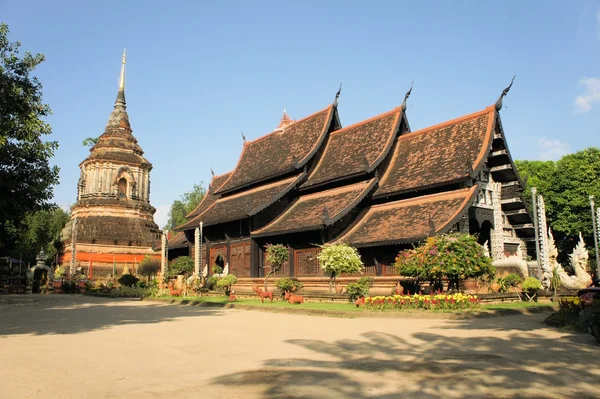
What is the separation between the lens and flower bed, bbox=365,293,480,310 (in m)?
14.5

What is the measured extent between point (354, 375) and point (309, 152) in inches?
874

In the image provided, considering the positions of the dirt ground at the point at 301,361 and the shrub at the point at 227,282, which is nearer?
the dirt ground at the point at 301,361

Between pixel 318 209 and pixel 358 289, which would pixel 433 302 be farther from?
pixel 318 209

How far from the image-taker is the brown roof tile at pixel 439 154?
71.7ft

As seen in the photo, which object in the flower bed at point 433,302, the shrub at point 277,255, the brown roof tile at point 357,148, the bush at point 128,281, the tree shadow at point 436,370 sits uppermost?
the brown roof tile at point 357,148

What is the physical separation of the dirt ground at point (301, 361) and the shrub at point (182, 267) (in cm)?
1978

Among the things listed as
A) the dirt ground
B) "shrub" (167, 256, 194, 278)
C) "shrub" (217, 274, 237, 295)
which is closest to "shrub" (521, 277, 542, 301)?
the dirt ground

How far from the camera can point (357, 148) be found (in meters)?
27.2

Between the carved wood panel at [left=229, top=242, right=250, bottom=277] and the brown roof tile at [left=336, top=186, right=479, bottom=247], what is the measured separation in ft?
21.2

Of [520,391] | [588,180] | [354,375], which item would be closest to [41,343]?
[354,375]

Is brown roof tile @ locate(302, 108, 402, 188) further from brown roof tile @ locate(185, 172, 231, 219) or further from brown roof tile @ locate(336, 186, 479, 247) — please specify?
brown roof tile @ locate(185, 172, 231, 219)

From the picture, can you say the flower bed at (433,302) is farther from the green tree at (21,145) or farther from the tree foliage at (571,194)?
the tree foliage at (571,194)

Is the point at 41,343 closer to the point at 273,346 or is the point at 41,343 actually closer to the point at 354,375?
the point at 273,346

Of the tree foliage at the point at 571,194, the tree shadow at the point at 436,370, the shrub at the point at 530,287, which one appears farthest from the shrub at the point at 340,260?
the tree foliage at the point at 571,194
